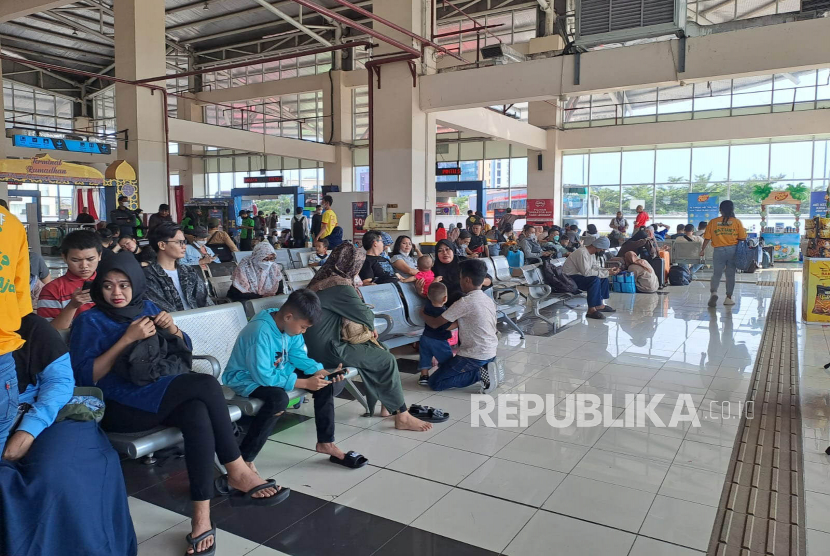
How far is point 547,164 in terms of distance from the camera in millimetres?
19000

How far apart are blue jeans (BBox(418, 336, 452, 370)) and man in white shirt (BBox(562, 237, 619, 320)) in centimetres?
397

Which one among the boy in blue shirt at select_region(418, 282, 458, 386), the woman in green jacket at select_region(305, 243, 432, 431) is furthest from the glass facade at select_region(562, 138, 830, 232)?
the woman in green jacket at select_region(305, 243, 432, 431)

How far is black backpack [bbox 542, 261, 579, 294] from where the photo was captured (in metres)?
8.64

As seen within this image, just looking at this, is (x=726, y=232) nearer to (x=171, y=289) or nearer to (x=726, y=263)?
(x=726, y=263)

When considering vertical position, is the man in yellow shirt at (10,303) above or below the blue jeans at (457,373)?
above

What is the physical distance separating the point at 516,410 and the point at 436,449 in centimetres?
95

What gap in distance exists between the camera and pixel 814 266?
7711mm

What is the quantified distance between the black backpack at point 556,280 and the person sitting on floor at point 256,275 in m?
4.43

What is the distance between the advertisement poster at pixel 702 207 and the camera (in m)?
19.1

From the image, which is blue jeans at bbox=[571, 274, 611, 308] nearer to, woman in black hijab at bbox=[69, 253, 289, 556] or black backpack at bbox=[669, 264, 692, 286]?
black backpack at bbox=[669, 264, 692, 286]

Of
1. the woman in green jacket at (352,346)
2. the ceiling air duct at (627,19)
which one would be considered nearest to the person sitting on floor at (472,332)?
the woman in green jacket at (352,346)

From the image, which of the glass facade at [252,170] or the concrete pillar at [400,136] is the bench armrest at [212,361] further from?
the glass facade at [252,170]

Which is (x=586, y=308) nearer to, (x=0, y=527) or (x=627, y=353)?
(x=627, y=353)

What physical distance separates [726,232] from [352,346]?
726cm
